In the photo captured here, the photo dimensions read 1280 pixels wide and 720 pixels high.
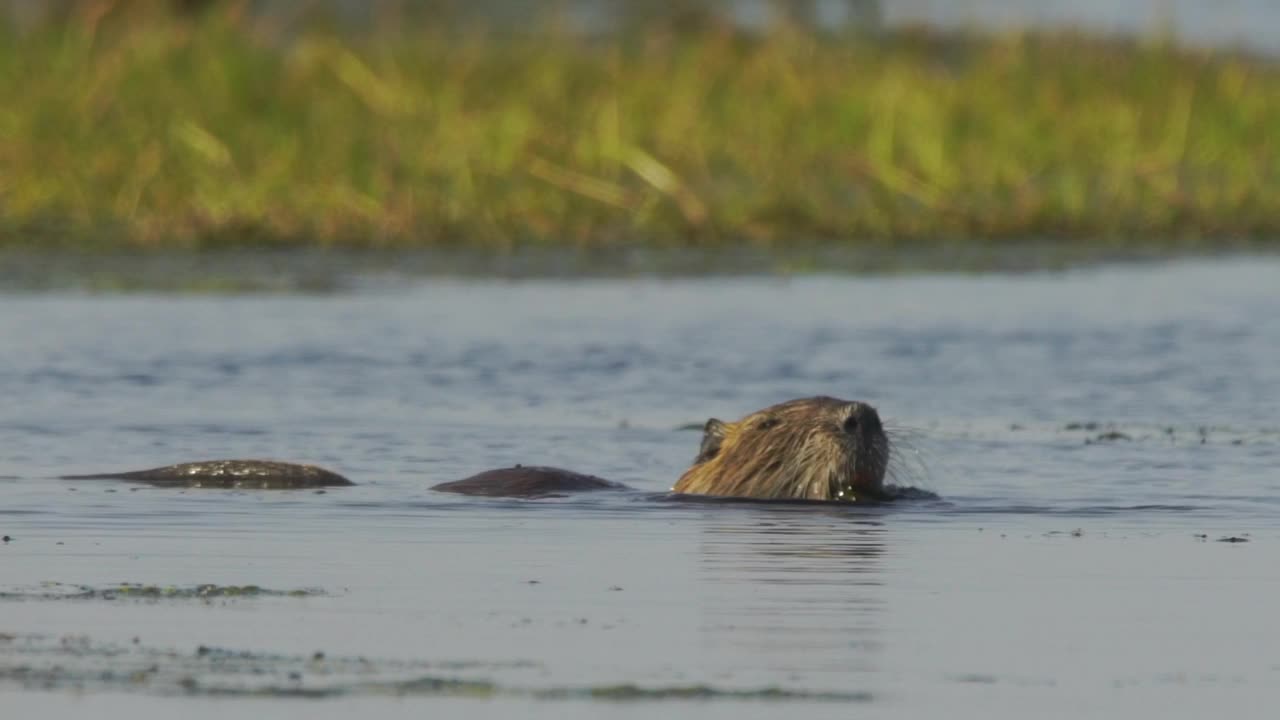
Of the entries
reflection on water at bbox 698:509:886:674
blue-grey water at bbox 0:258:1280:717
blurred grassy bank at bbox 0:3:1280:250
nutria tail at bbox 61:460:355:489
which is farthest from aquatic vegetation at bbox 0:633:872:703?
blurred grassy bank at bbox 0:3:1280:250

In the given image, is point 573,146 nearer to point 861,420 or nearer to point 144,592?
point 861,420

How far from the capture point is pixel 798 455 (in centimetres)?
927

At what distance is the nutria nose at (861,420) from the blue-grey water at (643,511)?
0.22 m

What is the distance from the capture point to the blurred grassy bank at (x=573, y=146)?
1789cm

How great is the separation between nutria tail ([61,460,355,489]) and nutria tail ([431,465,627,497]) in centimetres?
40

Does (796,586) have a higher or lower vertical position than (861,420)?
lower

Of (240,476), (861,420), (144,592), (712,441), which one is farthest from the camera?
(240,476)

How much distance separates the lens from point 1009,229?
1833 cm

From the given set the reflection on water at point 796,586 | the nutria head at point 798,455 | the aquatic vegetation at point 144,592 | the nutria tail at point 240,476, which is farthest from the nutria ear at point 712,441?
the aquatic vegetation at point 144,592

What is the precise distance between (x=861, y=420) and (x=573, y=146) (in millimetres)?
9230

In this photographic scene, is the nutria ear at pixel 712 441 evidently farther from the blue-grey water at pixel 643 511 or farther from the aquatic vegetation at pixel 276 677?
the aquatic vegetation at pixel 276 677

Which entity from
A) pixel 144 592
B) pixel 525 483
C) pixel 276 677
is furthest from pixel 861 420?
pixel 276 677

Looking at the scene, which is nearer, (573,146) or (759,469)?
(759,469)

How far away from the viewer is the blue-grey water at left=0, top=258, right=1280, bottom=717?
20.2 ft
